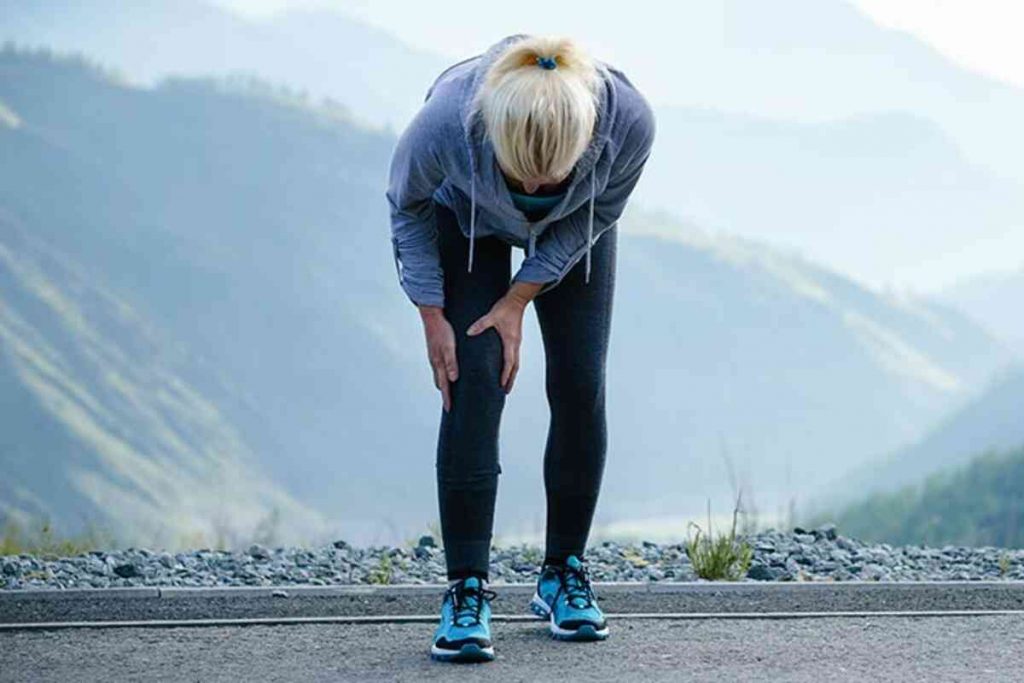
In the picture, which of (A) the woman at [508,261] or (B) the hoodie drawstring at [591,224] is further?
(B) the hoodie drawstring at [591,224]

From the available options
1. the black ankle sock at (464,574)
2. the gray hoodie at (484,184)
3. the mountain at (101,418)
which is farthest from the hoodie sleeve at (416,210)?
the mountain at (101,418)

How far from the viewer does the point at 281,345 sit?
9381cm

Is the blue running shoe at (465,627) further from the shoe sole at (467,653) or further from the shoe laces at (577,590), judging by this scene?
the shoe laces at (577,590)

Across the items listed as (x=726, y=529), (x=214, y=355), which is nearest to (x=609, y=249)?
(x=726, y=529)

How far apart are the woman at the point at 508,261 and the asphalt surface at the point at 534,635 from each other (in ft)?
0.70

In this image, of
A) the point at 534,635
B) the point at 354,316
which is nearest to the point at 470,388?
the point at 534,635

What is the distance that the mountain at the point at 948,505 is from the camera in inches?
1035

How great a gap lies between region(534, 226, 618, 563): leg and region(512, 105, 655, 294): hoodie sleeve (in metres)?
0.17

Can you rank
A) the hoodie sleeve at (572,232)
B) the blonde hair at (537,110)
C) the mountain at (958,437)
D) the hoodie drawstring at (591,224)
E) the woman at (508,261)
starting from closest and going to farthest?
the blonde hair at (537,110) < the woman at (508,261) < the hoodie drawstring at (591,224) < the hoodie sleeve at (572,232) < the mountain at (958,437)

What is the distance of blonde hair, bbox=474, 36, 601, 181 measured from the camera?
13.5ft

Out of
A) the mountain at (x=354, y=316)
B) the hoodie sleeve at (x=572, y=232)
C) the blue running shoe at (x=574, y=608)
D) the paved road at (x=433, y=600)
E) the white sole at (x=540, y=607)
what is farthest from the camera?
the mountain at (x=354, y=316)

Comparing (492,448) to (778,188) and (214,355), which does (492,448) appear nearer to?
(214,355)

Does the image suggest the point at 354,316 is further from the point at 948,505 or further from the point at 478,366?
the point at 478,366

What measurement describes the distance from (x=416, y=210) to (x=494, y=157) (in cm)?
Result: 36
